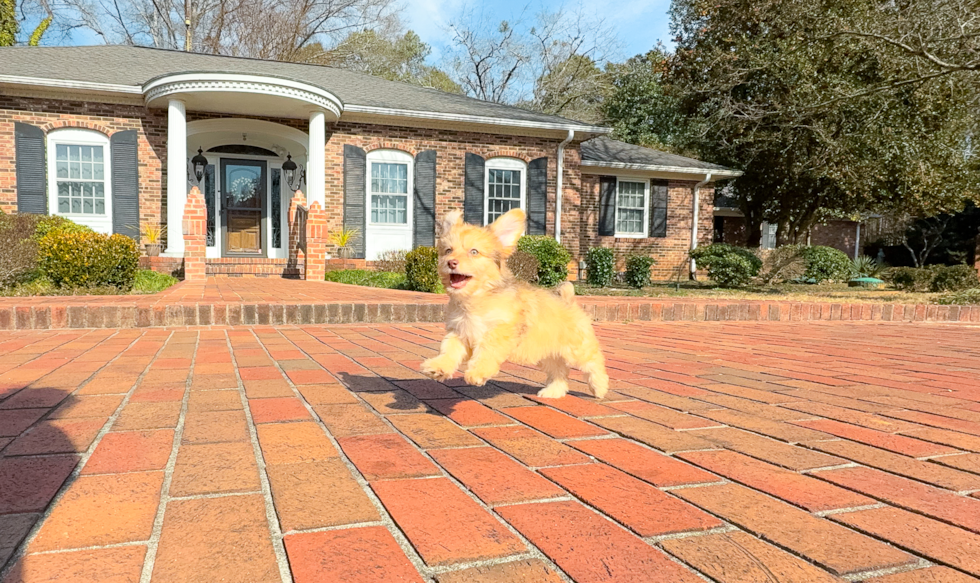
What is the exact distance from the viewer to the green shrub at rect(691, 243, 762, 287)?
14.6m

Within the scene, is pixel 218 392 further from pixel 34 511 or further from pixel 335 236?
A: pixel 335 236

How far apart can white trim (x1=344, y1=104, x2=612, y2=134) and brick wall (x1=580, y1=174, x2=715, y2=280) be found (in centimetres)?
277

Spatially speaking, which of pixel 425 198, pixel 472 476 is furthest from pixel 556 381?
pixel 425 198

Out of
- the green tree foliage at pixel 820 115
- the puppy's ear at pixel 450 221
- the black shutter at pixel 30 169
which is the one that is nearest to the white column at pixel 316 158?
the black shutter at pixel 30 169

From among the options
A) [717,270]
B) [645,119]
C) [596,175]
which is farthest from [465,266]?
[645,119]

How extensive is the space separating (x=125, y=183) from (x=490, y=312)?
1372cm

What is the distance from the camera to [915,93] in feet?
52.0

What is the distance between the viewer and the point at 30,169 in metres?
12.3

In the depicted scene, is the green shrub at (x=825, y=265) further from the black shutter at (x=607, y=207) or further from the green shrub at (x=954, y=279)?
the black shutter at (x=607, y=207)

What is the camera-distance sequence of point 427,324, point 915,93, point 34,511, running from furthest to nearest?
point 915,93, point 427,324, point 34,511

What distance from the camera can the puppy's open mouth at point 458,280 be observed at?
91.0 inches

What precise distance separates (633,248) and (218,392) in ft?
56.8

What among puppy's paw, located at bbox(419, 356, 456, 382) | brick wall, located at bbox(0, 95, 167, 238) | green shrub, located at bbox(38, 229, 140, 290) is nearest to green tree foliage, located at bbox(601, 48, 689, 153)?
brick wall, located at bbox(0, 95, 167, 238)

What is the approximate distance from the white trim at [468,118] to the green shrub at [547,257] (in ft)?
15.4
